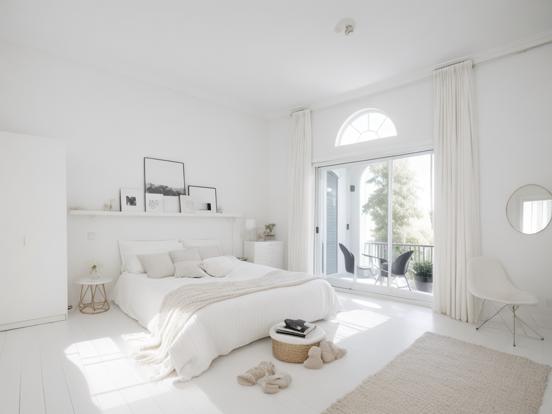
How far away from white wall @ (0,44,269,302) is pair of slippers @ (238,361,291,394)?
9.40 ft

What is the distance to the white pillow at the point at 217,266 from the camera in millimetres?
4125

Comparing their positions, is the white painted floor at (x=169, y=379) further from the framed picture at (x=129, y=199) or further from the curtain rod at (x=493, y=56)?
the curtain rod at (x=493, y=56)

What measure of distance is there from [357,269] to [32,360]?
13.8ft

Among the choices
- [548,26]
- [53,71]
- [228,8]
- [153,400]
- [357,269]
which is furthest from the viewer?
[357,269]

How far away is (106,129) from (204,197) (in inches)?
67.5

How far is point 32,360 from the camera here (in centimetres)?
258

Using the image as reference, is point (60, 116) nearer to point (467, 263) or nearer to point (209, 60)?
point (209, 60)

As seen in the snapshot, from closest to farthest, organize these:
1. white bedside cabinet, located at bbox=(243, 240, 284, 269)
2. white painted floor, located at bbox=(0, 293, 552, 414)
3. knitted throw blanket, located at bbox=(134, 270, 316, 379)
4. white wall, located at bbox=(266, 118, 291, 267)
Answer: white painted floor, located at bbox=(0, 293, 552, 414)
knitted throw blanket, located at bbox=(134, 270, 316, 379)
white bedside cabinet, located at bbox=(243, 240, 284, 269)
white wall, located at bbox=(266, 118, 291, 267)

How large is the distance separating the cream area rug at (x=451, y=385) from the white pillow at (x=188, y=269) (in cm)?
235

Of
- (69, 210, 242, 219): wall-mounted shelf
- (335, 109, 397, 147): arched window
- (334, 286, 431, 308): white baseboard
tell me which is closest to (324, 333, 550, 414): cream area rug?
(334, 286, 431, 308): white baseboard

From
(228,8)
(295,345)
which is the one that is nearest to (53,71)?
(228,8)

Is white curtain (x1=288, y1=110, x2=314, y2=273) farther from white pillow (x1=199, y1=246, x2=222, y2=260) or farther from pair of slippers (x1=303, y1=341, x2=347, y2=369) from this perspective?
pair of slippers (x1=303, y1=341, x2=347, y2=369)

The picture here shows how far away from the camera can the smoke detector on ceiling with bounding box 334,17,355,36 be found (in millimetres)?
3230

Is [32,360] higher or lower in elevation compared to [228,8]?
lower
